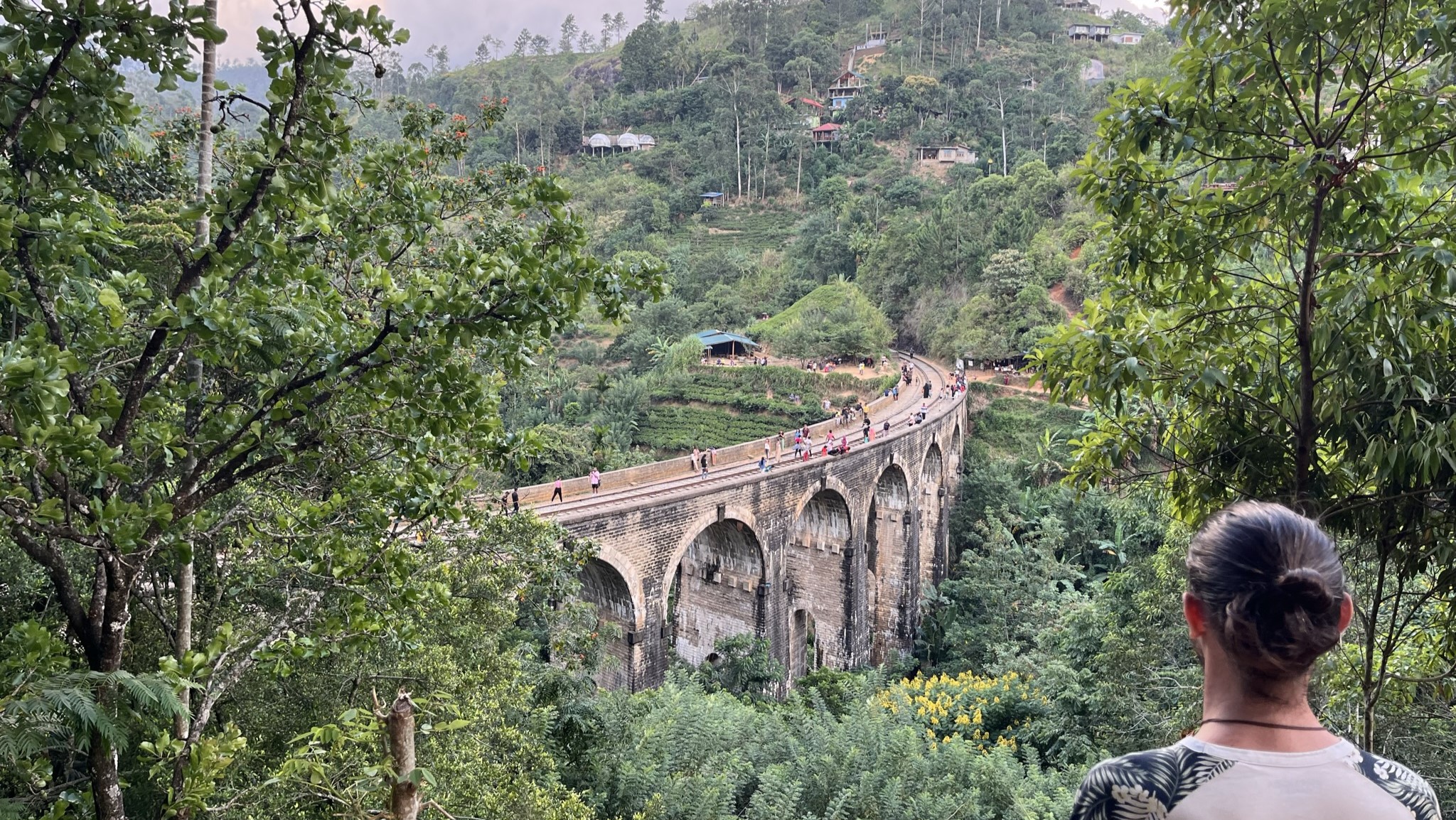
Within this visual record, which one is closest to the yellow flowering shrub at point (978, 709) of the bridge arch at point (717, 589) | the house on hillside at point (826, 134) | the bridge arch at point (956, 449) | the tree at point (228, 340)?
the bridge arch at point (717, 589)

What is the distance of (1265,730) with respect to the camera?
146 centimetres

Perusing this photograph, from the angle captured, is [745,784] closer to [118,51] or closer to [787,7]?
[118,51]

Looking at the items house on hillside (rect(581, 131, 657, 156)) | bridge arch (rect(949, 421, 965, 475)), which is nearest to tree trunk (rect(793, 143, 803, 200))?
house on hillside (rect(581, 131, 657, 156))

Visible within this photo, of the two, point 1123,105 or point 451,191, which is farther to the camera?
point 451,191

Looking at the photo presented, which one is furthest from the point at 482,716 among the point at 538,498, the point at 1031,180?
the point at 1031,180

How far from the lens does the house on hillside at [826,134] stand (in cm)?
6256

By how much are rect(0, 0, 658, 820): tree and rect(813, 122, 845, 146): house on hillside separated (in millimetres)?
61948

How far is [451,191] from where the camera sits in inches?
297

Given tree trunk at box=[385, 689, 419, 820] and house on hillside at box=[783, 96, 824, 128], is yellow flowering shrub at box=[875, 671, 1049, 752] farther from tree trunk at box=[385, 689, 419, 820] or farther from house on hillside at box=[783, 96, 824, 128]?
house on hillside at box=[783, 96, 824, 128]

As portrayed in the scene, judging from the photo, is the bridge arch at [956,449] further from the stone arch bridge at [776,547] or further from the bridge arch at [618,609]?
the bridge arch at [618,609]

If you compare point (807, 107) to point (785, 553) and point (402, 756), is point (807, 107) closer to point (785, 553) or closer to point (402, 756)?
point (785, 553)

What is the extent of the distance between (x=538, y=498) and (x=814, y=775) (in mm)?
7651

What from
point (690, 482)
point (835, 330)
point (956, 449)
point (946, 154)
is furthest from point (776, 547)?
point (946, 154)

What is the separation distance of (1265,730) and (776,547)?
711 inches
